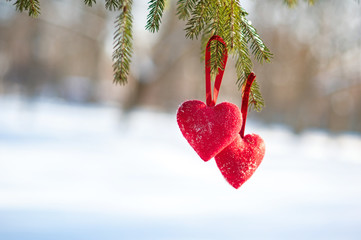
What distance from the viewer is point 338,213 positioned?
3469mm

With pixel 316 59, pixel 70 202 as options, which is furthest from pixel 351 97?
pixel 70 202

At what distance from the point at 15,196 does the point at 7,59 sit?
1574 centimetres

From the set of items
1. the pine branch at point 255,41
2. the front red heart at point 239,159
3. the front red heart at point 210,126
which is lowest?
the front red heart at point 239,159

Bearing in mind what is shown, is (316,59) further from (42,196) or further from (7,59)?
(7,59)

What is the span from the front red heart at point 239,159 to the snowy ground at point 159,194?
200 centimetres

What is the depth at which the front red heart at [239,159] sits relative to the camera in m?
0.81

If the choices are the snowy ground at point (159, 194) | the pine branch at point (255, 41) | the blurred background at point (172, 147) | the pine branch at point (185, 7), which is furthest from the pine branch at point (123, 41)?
the snowy ground at point (159, 194)

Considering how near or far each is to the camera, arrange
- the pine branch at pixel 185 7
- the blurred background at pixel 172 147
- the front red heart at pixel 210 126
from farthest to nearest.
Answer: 1. the blurred background at pixel 172 147
2. the pine branch at pixel 185 7
3. the front red heart at pixel 210 126

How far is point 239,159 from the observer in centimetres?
81

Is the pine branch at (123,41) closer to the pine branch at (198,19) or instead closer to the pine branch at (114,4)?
the pine branch at (114,4)

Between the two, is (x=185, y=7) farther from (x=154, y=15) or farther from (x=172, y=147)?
(x=172, y=147)

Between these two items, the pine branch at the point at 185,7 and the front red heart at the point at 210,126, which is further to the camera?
the pine branch at the point at 185,7

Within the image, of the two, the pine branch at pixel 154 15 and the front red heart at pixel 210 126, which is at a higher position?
the pine branch at pixel 154 15

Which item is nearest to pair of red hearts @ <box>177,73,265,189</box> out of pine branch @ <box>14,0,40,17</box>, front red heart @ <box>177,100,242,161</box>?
front red heart @ <box>177,100,242,161</box>
